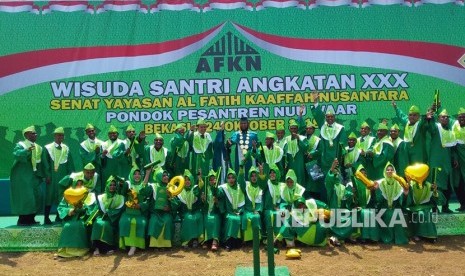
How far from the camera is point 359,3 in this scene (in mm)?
8766

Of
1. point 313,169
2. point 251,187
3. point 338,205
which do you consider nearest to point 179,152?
point 251,187

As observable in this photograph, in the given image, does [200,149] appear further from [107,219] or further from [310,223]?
[310,223]

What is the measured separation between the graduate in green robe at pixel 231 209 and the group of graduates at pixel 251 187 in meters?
0.01

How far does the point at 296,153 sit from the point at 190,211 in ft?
5.69

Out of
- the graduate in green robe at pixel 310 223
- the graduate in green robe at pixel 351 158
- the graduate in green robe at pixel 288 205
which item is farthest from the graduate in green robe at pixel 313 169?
the graduate in green robe at pixel 310 223

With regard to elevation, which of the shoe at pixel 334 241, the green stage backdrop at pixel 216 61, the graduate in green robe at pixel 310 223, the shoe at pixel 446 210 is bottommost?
the shoe at pixel 334 241

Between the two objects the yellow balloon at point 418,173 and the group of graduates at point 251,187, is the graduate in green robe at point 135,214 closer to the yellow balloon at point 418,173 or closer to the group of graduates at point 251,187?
the group of graduates at point 251,187

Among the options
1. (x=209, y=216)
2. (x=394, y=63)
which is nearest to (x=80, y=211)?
(x=209, y=216)

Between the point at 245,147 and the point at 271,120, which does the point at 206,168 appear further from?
the point at 271,120

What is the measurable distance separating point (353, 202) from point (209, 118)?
2949 mm

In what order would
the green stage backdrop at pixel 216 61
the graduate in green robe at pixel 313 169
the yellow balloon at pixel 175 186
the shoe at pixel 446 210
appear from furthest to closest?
1. the green stage backdrop at pixel 216 61
2. the graduate in green robe at pixel 313 169
3. the shoe at pixel 446 210
4. the yellow balloon at pixel 175 186

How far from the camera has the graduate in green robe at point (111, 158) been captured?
7402mm

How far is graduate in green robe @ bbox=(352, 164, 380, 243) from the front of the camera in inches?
257

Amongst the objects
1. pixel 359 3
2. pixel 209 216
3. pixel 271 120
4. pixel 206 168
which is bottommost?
pixel 209 216
